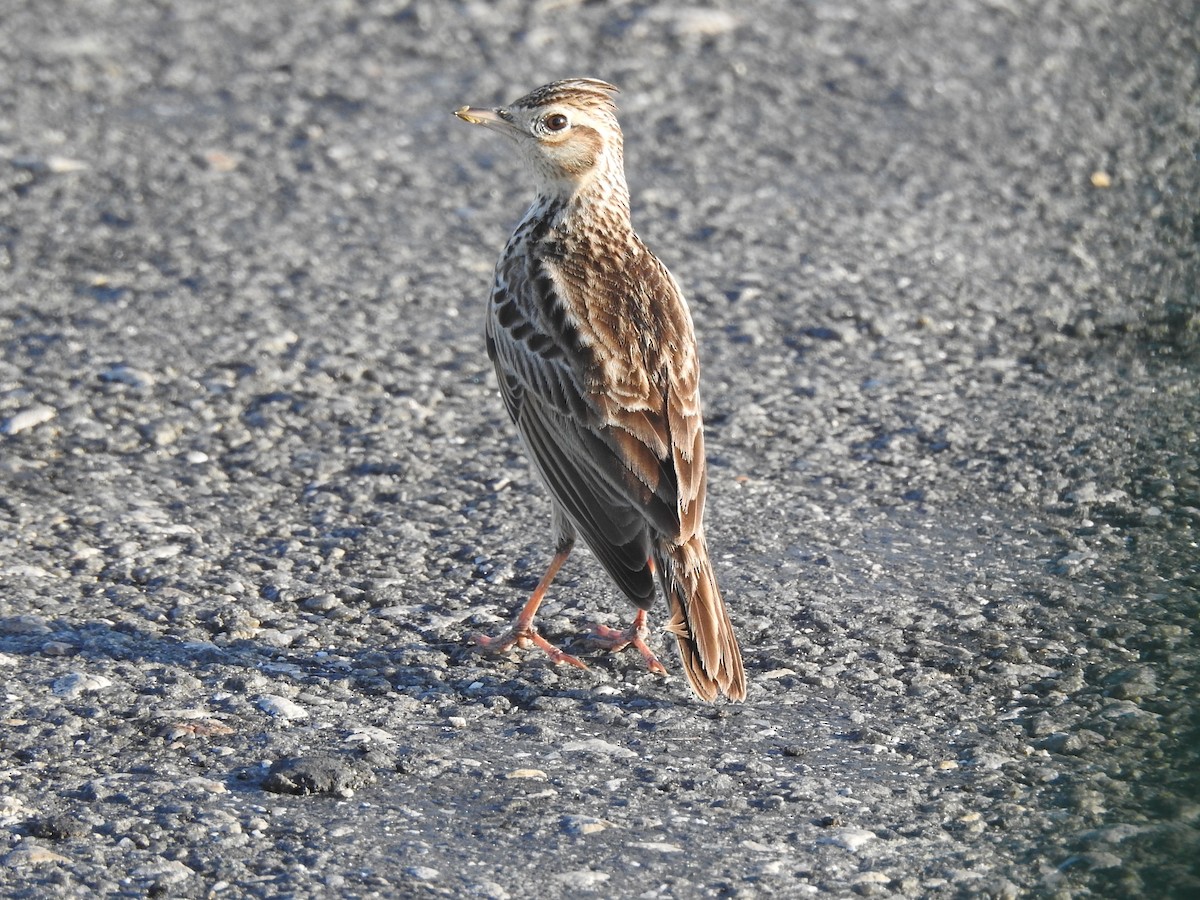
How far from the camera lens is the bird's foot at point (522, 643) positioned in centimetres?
561

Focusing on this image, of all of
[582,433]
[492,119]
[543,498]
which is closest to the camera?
[582,433]

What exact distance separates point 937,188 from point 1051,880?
19.3 ft

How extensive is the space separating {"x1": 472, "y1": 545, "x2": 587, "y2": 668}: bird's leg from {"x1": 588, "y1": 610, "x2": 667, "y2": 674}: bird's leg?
134mm

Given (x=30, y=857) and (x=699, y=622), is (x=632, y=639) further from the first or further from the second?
(x=30, y=857)

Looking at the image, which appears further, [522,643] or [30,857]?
[522,643]

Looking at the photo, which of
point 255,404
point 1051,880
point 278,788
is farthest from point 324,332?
point 1051,880

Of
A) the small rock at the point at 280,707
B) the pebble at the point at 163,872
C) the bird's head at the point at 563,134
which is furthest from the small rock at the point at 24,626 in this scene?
the bird's head at the point at 563,134

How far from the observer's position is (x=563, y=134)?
6324mm

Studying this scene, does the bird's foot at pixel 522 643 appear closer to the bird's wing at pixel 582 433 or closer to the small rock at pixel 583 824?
the bird's wing at pixel 582 433

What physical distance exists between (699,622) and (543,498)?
1.69 metres

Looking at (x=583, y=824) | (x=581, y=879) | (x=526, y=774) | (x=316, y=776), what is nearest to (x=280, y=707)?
(x=316, y=776)

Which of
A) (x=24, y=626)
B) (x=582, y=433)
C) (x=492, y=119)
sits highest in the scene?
(x=492, y=119)

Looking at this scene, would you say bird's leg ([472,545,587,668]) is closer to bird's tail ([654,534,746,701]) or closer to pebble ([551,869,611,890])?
bird's tail ([654,534,746,701])

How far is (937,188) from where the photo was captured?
9.48 metres
